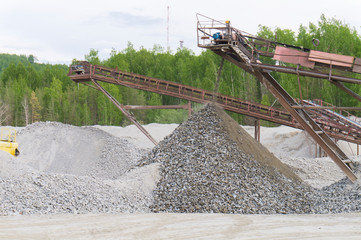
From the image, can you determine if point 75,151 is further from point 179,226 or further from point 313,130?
point 179,226

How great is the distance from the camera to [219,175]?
1418 centimetres

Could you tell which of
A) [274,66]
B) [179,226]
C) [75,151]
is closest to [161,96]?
[75,151]

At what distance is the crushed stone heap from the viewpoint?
44.1ft

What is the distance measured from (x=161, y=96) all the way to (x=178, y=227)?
47798 millimetres

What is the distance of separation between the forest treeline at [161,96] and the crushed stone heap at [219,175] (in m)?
25.3

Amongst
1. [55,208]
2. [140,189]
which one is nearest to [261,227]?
[140,189]

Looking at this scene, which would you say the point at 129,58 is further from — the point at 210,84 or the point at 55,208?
the point at 55,208

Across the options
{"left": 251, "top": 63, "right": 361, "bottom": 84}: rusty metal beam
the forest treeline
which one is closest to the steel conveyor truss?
{"left": 251, "top": 63, "right": 361, "bottom": 84}: rusty metal beam

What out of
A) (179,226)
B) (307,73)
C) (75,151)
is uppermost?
(307,73)

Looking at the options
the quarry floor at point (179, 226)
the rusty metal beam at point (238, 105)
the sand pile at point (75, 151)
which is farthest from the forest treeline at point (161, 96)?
the quarry floor at point (179, 226)

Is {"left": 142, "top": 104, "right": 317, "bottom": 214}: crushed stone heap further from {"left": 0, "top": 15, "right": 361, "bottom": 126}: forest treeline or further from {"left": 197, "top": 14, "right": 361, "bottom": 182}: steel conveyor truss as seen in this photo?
{"left": 0, "top": 15, "right": 361, "bottom": 126}: forest treeline

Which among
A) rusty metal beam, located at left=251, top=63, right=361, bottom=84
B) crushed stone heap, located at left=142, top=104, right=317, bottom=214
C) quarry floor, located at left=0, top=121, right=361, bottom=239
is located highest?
rusty metal beam, located at left=251, top=63, right=361, bottom=84

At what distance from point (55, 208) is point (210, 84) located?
40.3 metres

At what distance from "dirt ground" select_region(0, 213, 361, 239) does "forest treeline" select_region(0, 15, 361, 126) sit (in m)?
29.0
